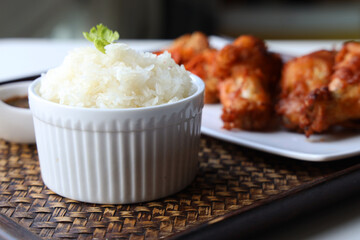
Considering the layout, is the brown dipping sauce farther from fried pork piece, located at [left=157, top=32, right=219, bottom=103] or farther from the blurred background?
the blurred background

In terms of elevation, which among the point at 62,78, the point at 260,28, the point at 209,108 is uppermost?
the point at 62,78

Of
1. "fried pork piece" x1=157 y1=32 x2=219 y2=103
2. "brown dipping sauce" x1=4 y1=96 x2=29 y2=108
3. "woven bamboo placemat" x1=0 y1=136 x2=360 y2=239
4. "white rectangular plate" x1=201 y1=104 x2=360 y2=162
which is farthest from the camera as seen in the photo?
"fried pork piece" x1=157 y1=32 x2=219 y2=103

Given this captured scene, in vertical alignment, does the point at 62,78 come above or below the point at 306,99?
above

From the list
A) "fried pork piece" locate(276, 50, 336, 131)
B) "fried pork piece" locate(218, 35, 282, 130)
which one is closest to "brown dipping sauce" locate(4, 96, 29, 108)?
"fried pork piece" locate(218, 35, 282, 130)

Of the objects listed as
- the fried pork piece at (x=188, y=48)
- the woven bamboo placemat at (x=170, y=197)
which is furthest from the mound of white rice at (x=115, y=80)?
the fried pork piece at (x=188, y=48)

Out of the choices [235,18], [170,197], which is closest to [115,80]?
[170,197]

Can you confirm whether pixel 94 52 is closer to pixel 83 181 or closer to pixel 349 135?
pixel 83 181

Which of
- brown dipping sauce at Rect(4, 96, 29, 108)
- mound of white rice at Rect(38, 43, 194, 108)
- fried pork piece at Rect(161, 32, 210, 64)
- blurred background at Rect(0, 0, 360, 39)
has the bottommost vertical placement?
blurred background at Rect(0, 0, 360, 39)

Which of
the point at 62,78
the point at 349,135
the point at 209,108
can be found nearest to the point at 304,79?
the point at 349,135
